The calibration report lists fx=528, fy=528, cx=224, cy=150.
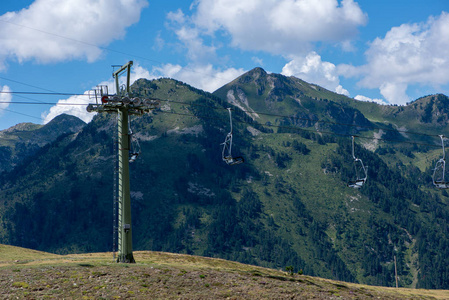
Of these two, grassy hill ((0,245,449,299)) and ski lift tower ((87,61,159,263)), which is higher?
ski lift tower ((87,61,159,263))

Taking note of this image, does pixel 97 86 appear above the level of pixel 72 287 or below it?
above

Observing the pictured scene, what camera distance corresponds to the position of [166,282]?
157 ft

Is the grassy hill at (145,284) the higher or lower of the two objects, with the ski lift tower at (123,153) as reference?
lower

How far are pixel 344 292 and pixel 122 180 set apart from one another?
26.8 meters

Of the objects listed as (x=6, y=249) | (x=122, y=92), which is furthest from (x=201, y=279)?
(x=6, y=249)

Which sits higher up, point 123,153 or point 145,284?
point 123,153

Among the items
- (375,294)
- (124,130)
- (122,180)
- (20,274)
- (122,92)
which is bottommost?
(375,294)

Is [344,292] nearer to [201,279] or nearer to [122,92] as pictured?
[201,279]

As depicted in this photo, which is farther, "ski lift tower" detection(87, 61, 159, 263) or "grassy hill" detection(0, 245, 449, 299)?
"ski lift tower" detection(87, 61, 159, 263)

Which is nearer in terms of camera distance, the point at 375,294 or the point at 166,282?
the point at 166,282

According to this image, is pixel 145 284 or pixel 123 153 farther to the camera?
pixel 123 153

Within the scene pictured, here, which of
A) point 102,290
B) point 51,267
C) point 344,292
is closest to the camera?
point 102,290

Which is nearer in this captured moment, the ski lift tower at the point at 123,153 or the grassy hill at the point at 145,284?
the grassy hill at the point at 145,284

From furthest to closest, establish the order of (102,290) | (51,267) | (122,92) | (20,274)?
(122,92) < (51,267) < (20,274) < (102,290)
